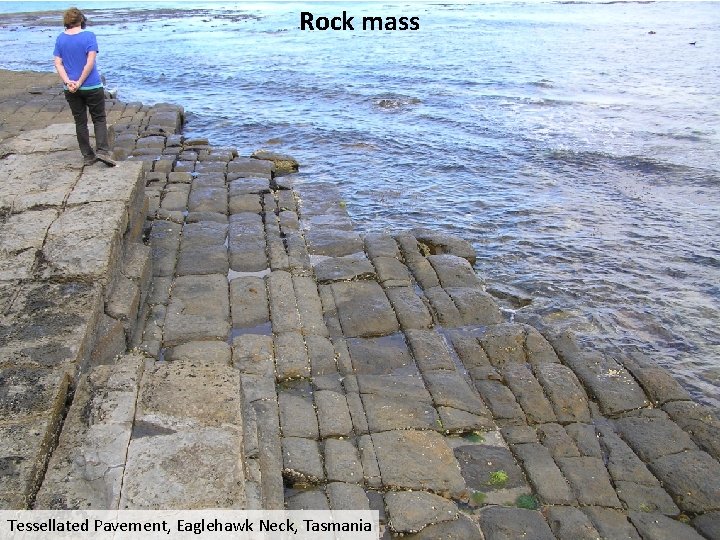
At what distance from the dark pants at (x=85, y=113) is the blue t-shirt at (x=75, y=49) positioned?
11.7 inches

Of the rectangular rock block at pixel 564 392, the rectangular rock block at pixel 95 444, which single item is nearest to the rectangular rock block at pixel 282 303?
the rectangular rock block at pixel 95 444

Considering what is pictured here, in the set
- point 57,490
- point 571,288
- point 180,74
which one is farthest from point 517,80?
point 57,490

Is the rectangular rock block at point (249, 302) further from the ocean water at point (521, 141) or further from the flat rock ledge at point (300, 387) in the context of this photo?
the ocean water at point (521, 141)

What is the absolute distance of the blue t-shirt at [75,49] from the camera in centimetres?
777

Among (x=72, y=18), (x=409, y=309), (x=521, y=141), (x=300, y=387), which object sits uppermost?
(x=72, y=18)

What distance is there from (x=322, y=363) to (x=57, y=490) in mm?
3292

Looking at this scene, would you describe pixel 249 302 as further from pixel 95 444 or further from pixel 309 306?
pixel 95 444

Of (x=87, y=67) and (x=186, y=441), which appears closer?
(x=186, y=441)

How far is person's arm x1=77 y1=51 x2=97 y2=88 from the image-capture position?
25.7ft

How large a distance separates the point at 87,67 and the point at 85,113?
2.67 feet

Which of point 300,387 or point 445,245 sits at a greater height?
point 445,245

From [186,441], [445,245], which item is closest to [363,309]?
[445,245]

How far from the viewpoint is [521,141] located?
54.5 feet

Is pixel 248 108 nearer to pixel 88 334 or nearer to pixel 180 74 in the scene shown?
pixel 180 74
